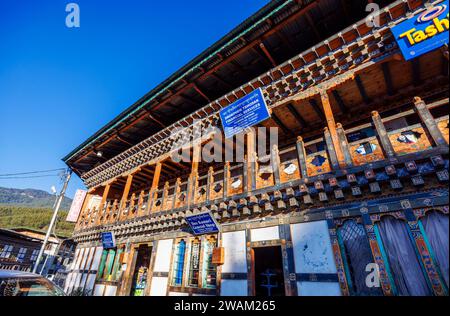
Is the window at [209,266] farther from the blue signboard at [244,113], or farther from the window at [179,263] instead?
the blue signboard at [244,113]

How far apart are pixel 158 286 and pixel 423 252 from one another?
9.51m

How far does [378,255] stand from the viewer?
5.70m

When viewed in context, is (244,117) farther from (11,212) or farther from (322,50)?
(11,212)

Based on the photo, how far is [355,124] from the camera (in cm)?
963

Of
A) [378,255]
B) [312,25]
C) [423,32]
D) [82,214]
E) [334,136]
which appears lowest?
[378,255]

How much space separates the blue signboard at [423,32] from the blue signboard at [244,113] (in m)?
4.26

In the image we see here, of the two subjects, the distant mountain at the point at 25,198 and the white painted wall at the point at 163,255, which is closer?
the white painted wall at the point at 163,255

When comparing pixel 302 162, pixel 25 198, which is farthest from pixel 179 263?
pixel 25 198

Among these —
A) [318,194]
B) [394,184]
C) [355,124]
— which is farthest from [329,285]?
[355,124]

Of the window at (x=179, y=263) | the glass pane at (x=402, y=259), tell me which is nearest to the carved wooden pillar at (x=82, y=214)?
the window at (x=179, y=263)

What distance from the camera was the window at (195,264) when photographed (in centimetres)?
910

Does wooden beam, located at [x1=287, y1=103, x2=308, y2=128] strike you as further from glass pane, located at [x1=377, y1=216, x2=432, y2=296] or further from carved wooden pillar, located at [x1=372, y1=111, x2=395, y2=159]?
glass pane, located at [x1=377, y1=216, x2=432, y2=296]

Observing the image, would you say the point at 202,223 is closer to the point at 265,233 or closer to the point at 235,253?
the point at 235,253

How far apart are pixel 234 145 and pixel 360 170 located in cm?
603
